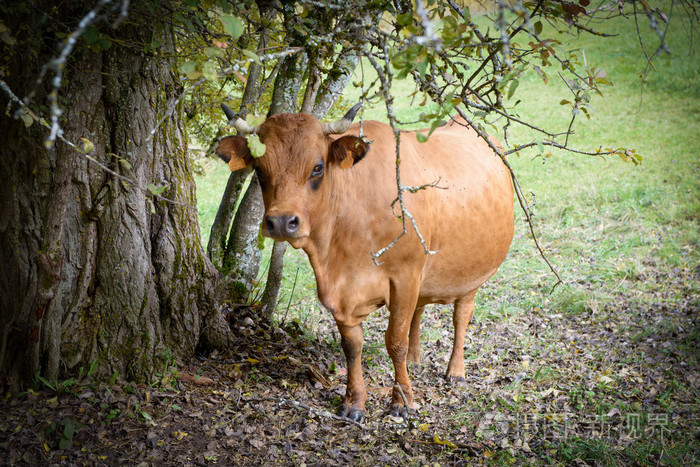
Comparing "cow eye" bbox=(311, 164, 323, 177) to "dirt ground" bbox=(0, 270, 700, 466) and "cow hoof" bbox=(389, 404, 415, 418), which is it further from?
"cow hoof" bbox=(389, 404, 415, 418)

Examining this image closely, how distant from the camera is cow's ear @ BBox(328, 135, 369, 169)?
159 inches

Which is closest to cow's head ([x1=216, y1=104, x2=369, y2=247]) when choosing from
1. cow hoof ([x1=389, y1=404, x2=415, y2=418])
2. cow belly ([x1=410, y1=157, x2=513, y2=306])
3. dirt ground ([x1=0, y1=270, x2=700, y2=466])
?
cow belly ([x1=410, y1=157, x2=513, y2=306])

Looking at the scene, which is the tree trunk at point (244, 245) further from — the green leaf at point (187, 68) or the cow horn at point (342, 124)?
the green leaf at point (187, 68)

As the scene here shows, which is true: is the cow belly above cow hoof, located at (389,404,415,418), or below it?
above

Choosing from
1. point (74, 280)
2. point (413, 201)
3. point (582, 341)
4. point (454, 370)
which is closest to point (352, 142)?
point (413, 201)

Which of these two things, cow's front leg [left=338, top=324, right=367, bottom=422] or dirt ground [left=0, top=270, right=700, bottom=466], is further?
cow's front leg [left=338, top=324, right=367, bottom=422]

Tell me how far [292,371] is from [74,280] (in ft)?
6.83

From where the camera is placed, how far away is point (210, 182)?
1412 centimetres

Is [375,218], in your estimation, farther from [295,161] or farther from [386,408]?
[386,408]

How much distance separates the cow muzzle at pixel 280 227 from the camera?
3.73m

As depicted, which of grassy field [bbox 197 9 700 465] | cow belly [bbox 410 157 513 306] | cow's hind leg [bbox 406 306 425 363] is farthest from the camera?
cow's hind leg [bbox 406 306 425 363]

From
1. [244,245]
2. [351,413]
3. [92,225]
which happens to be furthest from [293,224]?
[244,245]

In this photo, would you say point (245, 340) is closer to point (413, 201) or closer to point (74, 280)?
point (74, 280)

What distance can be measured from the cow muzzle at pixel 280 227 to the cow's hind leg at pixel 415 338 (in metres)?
2.32
